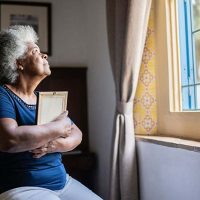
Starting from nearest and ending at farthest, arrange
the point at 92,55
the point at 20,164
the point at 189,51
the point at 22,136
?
the point at 22,136, the point at 20,164, the point at 189,51, the point at 92,55

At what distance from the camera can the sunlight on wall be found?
1.74m

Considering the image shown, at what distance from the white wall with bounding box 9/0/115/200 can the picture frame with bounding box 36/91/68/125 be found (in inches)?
35.7

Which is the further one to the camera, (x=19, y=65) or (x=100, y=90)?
(x=100, y=90)

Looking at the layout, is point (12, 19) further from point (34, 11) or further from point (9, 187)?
point (9, 187)

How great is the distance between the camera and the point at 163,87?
167 cm

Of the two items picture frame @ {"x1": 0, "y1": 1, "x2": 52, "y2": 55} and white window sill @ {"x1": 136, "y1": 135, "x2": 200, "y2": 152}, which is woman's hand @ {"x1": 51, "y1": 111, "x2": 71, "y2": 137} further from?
picture frame @ {"x1": 0, "y1": 1, "x2": 52, "y2": 55}

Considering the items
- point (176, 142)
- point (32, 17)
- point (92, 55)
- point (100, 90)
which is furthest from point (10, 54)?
point (32, 17)

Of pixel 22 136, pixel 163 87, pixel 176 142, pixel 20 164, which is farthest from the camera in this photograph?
pixel 163 87

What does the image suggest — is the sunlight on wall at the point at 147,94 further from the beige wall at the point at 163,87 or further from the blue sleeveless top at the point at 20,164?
the blue sleeveless top at the point at 20,164

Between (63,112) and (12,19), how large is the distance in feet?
5.14

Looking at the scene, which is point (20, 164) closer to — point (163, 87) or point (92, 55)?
point (163, 87)

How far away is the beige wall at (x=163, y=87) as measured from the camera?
1.55 m

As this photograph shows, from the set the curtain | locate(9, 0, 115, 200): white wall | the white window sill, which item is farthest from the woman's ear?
locate(9, 0, 115, 200): white wall

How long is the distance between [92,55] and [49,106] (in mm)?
1408
